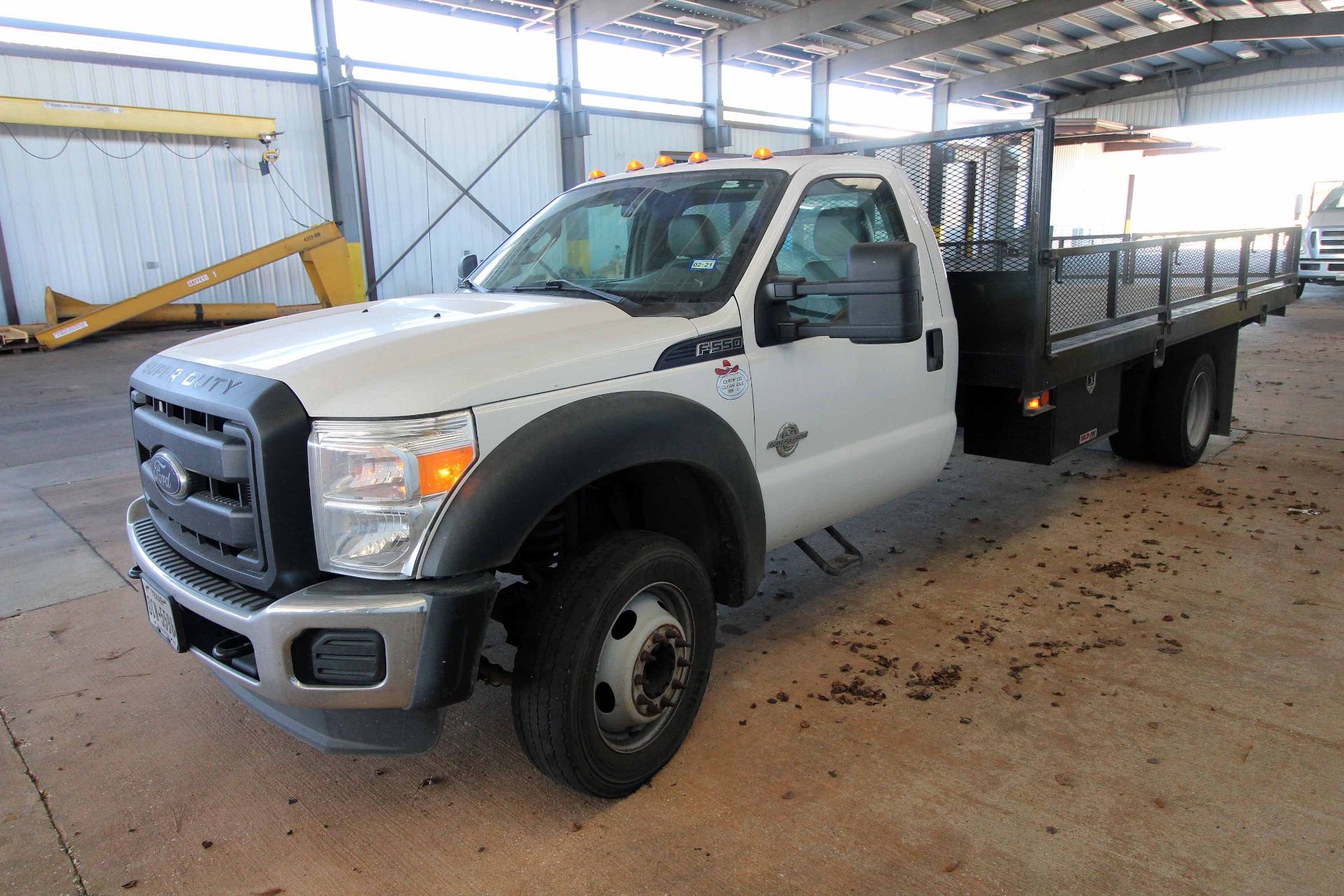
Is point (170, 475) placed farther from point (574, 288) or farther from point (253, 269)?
point (253, 269)

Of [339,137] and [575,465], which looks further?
[339,137]

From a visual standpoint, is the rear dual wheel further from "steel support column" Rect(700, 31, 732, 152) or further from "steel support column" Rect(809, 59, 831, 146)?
"steel support column" Rect(809, 59, 831, 146)

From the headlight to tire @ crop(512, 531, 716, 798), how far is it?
48 centimetres

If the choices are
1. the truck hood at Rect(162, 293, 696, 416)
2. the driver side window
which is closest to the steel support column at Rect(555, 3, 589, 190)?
the driver side window

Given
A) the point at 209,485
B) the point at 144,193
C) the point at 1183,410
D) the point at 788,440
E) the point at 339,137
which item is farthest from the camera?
the point at 339,137

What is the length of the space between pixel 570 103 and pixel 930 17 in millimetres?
9109

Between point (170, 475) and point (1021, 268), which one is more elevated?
point (1021, 268)

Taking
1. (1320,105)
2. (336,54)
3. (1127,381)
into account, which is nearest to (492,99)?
(336,54)

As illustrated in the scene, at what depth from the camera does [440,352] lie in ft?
8.05

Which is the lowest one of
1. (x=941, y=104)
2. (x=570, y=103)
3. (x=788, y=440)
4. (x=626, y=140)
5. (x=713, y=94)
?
(x=788, y=440)

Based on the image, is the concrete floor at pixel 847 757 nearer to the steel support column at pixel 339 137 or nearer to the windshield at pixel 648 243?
the windshield at pixel 648 243

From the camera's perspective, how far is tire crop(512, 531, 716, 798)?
250 cm

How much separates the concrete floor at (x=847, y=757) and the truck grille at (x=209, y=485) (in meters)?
0.85

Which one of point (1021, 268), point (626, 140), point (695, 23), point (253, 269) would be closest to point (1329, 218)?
point (695, 23)
